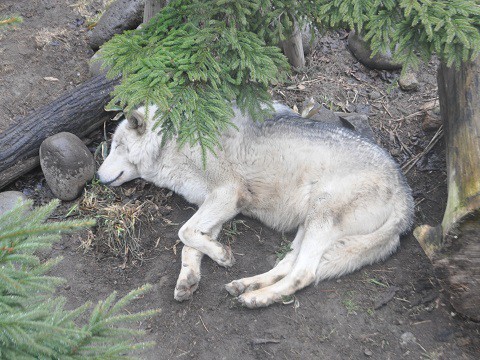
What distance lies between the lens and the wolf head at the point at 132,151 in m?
5.63

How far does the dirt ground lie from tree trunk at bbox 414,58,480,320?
0.44 m

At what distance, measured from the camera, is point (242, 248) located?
525cm

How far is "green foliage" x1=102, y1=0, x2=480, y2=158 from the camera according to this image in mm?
4094

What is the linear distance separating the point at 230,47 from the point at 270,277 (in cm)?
210

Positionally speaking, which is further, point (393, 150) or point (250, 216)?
point (393, 150)

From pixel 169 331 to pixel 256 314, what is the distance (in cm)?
76

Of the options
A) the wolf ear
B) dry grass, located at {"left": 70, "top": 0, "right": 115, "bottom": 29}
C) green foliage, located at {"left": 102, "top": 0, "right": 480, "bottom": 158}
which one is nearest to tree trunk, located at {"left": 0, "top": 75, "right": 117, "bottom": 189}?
the wolf ear

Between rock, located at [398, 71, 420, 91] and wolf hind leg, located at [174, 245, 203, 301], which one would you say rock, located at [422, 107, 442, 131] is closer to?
rock, located at [398, 71, 420, 91]

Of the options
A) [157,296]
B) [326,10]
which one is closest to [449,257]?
[326,10]

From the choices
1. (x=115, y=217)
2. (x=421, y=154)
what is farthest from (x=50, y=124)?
(x=421, y=154)

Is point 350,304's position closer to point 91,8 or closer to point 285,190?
point 285,190

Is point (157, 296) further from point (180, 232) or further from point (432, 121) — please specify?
point (432, 121)

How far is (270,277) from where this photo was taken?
15.8 feet

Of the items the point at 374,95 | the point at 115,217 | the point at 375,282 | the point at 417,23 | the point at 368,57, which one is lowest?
the point at 115,217
